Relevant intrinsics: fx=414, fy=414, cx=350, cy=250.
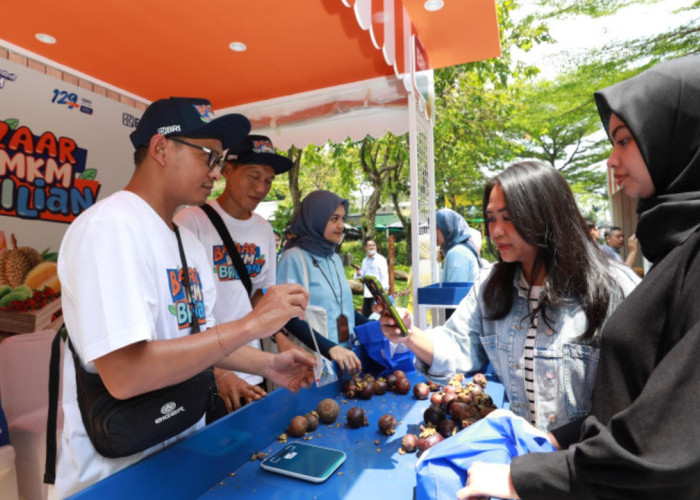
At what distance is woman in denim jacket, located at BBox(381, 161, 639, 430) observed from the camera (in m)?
1.56

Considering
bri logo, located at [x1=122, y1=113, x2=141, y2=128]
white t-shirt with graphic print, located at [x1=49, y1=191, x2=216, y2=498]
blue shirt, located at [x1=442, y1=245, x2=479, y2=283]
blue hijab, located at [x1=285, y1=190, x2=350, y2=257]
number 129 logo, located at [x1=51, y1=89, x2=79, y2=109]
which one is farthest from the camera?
blue shirt, located at [x1=442, y1=245, x2=479, y2=283]

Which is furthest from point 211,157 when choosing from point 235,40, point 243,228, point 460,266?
point 460,266

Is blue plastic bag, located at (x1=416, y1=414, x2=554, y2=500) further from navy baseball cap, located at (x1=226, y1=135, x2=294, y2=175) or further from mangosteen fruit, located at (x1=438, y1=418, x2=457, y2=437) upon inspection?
navy baseball cap, located at (x1=226, y1=135, x2=294, y2=175)

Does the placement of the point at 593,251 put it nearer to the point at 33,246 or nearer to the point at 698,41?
the point at 33,246

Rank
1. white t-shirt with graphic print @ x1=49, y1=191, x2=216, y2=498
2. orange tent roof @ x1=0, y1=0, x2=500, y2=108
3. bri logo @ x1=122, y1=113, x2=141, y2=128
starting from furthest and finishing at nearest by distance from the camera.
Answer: bri logo @ x1=122, y1=113, x2=141, y2=128, orange tent roof @ x1=0, y1=0, x2=500, y2=108, white t-shirt with graphic print @ x1=49, y1=191, x2=216, y2=498

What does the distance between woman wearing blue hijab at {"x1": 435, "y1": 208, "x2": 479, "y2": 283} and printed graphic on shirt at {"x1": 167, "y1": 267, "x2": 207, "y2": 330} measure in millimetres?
3539

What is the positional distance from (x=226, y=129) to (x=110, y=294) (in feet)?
2.74

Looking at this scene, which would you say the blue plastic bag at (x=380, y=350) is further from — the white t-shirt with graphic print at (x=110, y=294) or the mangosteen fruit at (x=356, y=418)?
the white t-shirt with graphic print at (x=110, y=294)

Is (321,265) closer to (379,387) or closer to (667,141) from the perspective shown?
(379,387)

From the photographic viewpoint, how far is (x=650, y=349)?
100 centimetres

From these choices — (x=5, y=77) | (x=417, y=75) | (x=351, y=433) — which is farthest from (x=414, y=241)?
(x=5, y=77)

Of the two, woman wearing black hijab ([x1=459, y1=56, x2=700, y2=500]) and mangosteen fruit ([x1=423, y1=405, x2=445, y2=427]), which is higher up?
woman wearing black hijab ([x1=459, y1=56, x2=700, y2=500])

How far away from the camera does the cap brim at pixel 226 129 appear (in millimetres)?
1675

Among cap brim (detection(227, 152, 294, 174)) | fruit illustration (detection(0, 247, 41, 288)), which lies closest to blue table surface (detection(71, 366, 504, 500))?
cap brim (detection(227, 152, 294, 174))
